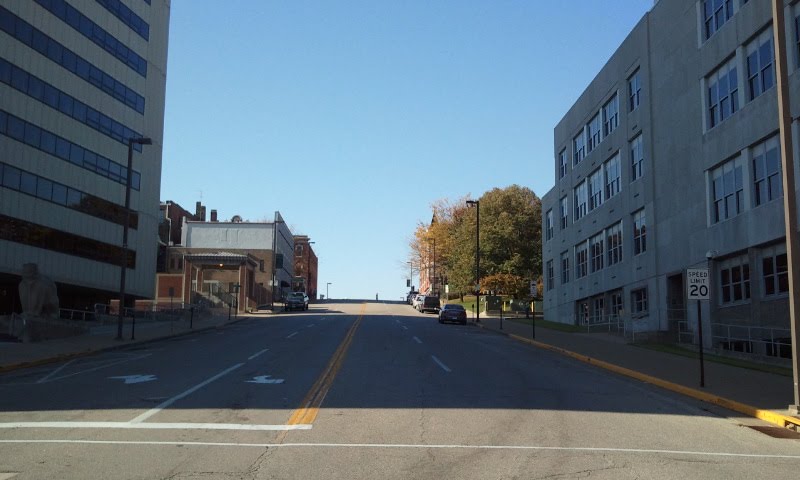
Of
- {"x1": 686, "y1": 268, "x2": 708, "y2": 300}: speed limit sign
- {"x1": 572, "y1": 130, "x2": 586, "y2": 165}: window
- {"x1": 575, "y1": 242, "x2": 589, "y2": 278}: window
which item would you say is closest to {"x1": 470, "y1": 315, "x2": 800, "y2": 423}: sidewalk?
{"x1": 686, "y1": 268, "x2": 708, "y2": 300}: speed limit sign

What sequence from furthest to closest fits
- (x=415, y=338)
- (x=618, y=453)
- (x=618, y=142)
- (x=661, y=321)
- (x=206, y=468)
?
1. (x=618, y=142)
2. (x=661, y=321)
3. (x=415, y=338)
4. (x=618, y=453)
5. (x=206, y=468)

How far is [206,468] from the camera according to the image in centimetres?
812

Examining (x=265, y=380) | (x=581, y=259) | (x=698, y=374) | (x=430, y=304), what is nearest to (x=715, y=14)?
(x=698, y=374)

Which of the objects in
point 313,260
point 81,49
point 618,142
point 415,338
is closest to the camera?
point 415,338

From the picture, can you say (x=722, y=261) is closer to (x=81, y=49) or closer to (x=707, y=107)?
(x=707, y=107)

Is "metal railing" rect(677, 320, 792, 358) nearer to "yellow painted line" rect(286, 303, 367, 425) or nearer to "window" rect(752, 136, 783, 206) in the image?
"window" rect(752, 136, 783, 206)

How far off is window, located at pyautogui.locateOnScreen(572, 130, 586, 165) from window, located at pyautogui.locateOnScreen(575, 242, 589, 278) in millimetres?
5980

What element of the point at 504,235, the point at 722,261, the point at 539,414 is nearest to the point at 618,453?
the point at 539,414

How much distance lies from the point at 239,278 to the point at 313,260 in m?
91.4

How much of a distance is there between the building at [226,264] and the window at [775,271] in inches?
1849

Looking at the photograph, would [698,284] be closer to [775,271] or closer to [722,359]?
[722,359]

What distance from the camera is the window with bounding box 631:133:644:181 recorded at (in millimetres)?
37250

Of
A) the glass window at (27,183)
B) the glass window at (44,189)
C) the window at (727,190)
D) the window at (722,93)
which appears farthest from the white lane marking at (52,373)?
the window at (722,93)

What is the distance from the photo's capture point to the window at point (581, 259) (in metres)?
47.6
